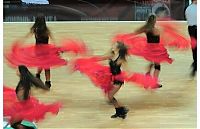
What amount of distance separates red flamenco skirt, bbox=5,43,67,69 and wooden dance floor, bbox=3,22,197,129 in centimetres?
2

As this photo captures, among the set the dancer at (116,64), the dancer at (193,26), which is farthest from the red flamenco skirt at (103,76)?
the dancer at (193,26)

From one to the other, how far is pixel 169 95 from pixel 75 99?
240 millimetres

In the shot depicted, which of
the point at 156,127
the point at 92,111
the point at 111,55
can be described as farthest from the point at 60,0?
the point at 156,127

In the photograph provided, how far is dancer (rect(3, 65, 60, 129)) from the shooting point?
1.26 meters

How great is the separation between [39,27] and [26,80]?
15cm

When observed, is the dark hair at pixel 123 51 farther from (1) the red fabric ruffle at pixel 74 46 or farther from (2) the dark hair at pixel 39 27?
(2) the dark hair at pixel 39 27

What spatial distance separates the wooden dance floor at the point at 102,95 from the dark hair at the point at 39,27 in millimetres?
14

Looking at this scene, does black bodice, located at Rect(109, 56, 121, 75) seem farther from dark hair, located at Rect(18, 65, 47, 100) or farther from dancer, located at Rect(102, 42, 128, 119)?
dark hair, located at Rect(18, 65, 47, 100)

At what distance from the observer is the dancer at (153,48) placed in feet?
4.44

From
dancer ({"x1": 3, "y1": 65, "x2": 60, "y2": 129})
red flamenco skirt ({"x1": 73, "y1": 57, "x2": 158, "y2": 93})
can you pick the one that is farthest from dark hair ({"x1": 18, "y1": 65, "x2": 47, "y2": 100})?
red flamenco skirt ({"x1": 73, "y1": 57, "x2": 158, "y2": 93})

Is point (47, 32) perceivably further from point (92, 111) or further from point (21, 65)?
point (92, 111)

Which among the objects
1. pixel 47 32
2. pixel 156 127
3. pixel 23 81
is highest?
pixel 47 32

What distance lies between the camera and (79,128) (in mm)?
1280

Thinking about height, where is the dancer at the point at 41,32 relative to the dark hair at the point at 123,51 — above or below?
above
